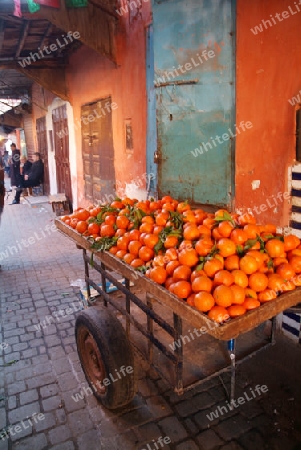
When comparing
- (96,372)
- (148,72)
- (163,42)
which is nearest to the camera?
(96,372)

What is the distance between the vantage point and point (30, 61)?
29.0 feet

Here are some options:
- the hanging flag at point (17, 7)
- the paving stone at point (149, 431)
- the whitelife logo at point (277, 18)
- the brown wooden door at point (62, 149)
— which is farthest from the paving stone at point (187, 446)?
the brown wooden door at point (62, 149)

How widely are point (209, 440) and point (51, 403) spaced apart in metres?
1.40

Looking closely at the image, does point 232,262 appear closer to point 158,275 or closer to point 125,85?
point 158,275

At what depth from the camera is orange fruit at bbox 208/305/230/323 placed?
1939 mm

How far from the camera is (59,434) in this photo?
2854 mm

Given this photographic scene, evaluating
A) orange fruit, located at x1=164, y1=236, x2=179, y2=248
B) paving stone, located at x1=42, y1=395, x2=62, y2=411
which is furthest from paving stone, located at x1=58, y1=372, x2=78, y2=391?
orange fruit, located at x1=164, y1=236, x2=179, y2=248

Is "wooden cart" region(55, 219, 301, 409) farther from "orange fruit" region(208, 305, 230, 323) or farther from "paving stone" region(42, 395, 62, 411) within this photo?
"paving stone" region(42, 395, 62, 411)

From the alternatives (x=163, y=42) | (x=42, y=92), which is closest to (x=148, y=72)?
(x=163, y=42)

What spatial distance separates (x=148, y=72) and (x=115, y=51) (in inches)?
48.2

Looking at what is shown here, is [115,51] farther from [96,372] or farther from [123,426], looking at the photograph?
[123,426]

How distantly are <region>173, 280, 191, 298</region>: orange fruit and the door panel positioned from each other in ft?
7.21

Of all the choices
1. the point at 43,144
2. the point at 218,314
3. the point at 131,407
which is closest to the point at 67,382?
the point at 131,407

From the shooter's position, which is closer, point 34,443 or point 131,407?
point 34,443
